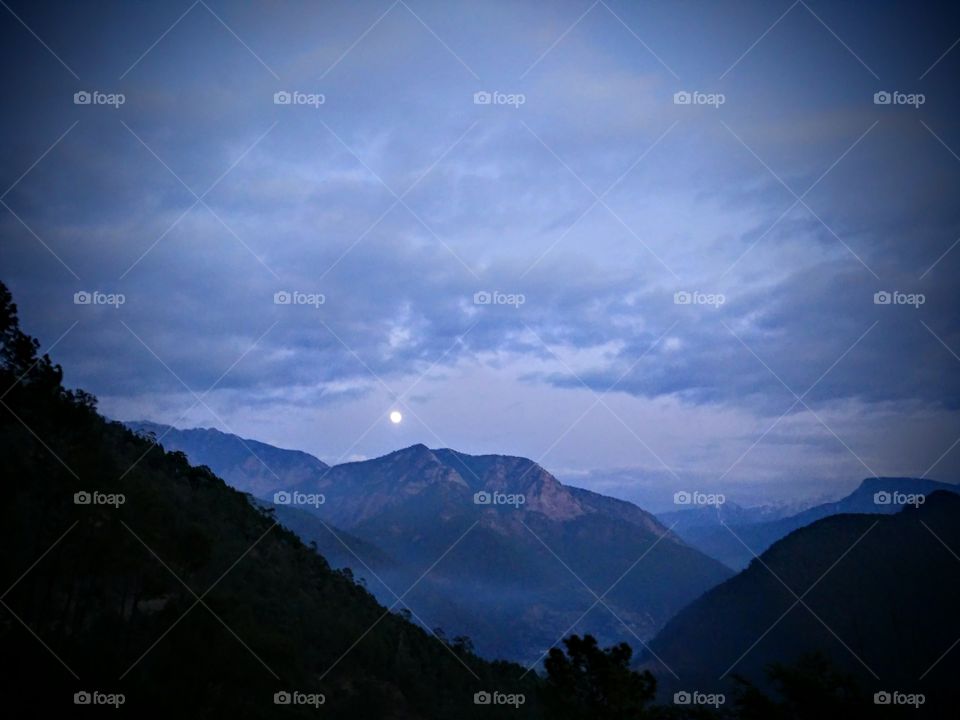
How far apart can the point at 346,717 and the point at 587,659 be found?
50.6ft

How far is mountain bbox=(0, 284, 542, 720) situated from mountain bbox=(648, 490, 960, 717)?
132223mm

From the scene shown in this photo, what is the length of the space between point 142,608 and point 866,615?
592ft

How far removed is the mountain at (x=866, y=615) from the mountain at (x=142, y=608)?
5206 inches

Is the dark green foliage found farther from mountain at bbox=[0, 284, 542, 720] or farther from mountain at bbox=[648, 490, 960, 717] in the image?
mountain at bbox=[648, 490, 960, 717]

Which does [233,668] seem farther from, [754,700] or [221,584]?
[754,700]

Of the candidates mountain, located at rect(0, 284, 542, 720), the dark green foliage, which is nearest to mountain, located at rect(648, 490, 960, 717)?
the dark green foliage

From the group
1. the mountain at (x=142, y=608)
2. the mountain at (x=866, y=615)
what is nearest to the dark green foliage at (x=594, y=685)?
the mountain at (x=142, y=608)

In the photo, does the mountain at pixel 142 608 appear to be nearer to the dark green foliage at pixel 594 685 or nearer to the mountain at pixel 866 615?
the dark green foliage at pixel 594 685

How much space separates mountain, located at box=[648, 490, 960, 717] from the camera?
474 ft

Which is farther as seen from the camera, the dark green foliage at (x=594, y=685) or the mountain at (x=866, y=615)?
the mountain at (x=866, y=615)

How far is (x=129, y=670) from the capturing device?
29.8m

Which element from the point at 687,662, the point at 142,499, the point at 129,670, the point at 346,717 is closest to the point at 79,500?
the point at 142,499

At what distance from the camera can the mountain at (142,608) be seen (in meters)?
28.4

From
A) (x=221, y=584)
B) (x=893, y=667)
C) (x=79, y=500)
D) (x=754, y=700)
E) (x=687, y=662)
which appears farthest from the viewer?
(x=687, y=662)
